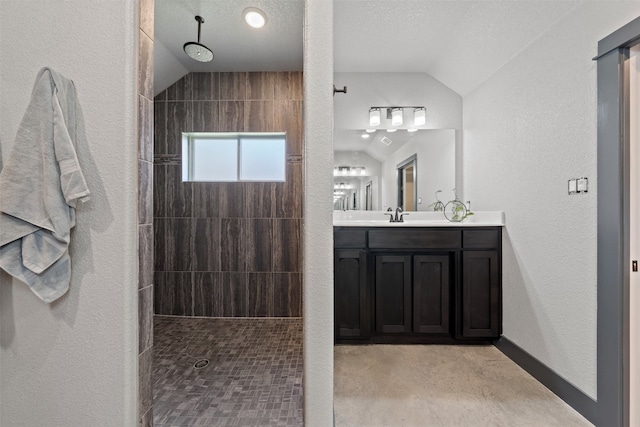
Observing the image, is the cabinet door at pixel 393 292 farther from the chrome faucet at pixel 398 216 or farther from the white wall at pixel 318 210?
the white wall at pixel 318 210

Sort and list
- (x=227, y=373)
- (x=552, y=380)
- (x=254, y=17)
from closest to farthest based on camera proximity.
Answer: (x=552, y=380) < (x=227, y=373) < (x=254, y=17)

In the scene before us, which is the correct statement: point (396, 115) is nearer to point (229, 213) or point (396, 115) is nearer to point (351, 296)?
point (351, 296)

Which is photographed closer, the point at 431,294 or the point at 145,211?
the point at 145,211

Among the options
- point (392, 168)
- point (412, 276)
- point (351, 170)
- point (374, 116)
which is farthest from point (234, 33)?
point (412, 276)

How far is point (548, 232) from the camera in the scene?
1699 millimetres

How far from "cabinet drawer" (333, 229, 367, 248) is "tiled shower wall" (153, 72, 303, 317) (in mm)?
762

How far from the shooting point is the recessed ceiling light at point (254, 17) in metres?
2.04

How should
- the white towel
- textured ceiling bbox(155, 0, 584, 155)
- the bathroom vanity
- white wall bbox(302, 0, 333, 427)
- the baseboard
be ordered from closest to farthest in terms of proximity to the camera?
the white towel < white wall bbox(302, 0, 333, 427) < the baseboard < textured ceiling bbox(155, 0, 584, 155) < the bathroom vanity

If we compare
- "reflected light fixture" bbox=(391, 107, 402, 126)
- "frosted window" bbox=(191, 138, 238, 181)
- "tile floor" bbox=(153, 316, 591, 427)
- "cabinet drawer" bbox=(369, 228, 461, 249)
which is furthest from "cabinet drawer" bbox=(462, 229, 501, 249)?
"frosted window" bbox=(191, 138, 238, 181)

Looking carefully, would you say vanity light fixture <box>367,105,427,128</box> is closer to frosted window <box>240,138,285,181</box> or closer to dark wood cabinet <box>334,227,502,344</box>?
frosted window <box>240,138,285,181</box>

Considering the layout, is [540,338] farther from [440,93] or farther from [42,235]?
[42,235]

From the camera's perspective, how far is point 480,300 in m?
2.12

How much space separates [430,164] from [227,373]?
2.50 meters

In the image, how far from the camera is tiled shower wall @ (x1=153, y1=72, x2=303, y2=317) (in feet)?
9.25
